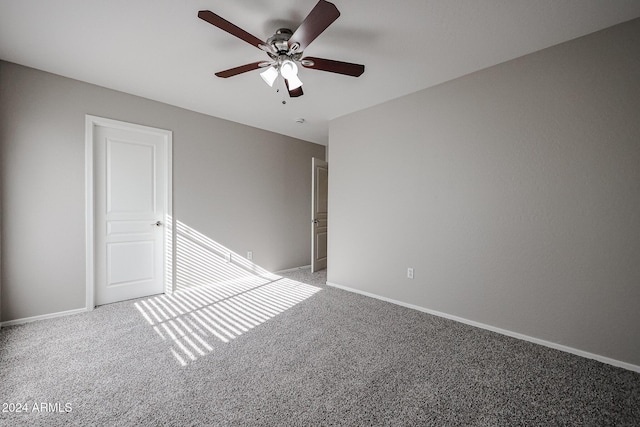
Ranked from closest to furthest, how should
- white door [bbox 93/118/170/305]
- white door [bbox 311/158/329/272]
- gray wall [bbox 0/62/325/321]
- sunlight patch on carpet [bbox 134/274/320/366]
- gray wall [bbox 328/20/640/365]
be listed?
gray wall [bbox 328/20/640/365] < sunlight patch on carpet [bbox 134/274/320/366] < gray wall [bbox 0/62/325/321] < white door [bbox 93/118/170/305] < white door [bbox 311/158/329/272]

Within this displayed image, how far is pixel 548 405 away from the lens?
1571 mm

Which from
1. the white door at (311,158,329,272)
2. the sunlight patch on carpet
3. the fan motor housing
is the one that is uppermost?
the fan motor housing

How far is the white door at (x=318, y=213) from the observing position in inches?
184

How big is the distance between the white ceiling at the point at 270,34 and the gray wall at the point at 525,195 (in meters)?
0.28

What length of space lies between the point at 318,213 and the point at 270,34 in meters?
3.06

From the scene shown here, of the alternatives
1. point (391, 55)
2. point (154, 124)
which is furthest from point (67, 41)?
point (391, 55)

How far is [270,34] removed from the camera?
6.88 ft

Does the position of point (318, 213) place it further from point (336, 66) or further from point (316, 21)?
point (316, 21)

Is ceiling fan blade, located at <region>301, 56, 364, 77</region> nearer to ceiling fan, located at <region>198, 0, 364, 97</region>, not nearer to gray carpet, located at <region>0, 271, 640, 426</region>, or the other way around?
ceiling fan, located at <region>198, 0, 364, 97</region>

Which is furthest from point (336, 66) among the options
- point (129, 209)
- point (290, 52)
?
point (129, 209)

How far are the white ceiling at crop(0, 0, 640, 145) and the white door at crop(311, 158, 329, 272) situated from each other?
1.78 meters

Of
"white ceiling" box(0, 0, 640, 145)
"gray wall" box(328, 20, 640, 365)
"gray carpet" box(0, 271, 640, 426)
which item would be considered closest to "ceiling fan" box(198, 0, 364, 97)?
"white ceiling" box(0, 0, 640, 145)

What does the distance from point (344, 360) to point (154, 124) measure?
11.3ft

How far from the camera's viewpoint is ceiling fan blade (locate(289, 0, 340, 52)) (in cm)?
145
